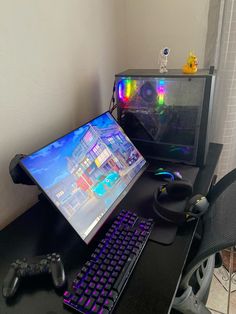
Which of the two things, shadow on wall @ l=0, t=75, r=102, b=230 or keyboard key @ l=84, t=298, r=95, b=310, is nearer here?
keyboard key @ l=84, t=298, r=95, b=310

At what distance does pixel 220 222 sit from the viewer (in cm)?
65

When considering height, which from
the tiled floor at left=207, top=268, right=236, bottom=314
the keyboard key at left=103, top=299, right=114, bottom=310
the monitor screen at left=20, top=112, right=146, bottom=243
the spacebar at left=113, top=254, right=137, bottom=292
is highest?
the monitor screen at left=20, top=112, right=146, bottom=243

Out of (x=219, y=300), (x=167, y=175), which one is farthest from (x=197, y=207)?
(x=219, y=300)

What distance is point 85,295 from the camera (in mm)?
542

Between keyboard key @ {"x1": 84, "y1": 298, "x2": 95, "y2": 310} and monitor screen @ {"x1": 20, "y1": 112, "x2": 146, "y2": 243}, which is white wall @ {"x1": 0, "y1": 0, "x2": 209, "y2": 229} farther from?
keyboard key @ {"x1": 84, "y1": 298, "x2": 95, "y2": 310}

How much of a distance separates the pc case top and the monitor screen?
0.48ft

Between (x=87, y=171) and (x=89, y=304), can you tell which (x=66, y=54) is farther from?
(x=89, y=304)

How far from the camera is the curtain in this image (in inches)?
43.1

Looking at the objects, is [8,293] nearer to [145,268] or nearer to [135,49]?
[145,268]

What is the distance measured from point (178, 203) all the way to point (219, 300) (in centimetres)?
84

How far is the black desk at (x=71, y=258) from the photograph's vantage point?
547 mm

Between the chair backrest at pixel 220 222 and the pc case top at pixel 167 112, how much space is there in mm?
316

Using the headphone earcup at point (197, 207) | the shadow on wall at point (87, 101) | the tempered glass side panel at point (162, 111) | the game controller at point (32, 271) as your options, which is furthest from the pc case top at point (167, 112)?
the game controller at point (32, 271)

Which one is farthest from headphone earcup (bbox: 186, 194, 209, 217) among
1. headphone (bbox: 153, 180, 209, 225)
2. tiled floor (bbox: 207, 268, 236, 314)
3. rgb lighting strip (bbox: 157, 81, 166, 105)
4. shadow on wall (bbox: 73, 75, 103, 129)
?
tiled floor (bbox: 207, 268, 236, 314)
